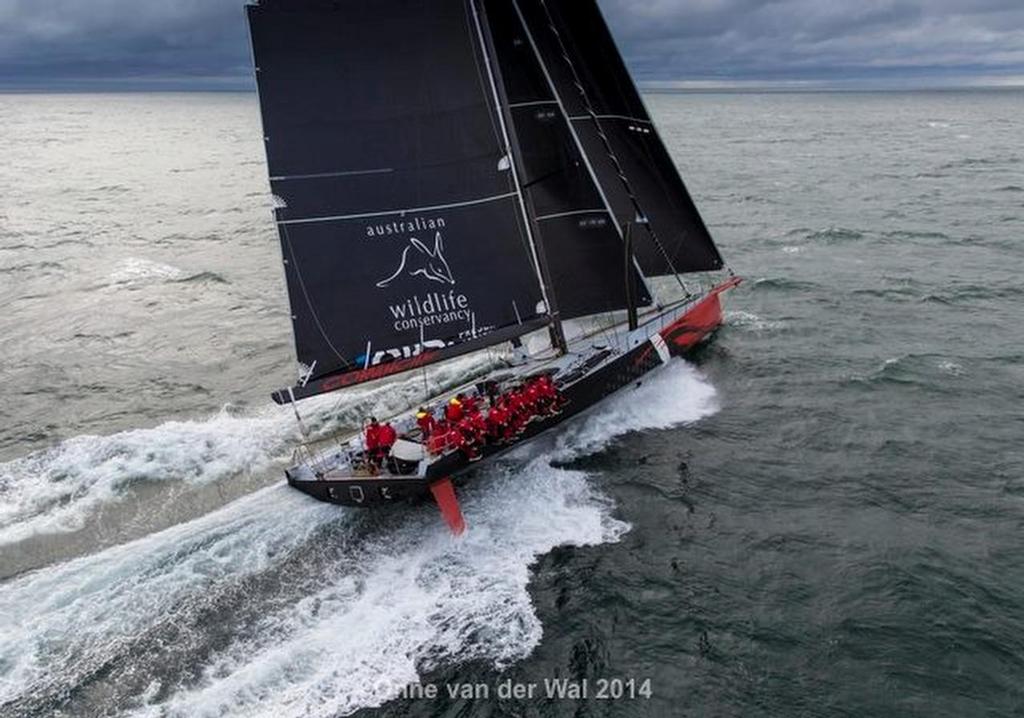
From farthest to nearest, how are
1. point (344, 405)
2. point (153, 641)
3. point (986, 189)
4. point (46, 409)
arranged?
point (986, 189)
point (46, 409)
point (344, 405)
point (153, 641)

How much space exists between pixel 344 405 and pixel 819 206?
40.7 m

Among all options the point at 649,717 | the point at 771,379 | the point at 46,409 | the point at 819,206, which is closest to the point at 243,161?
the point at 819,206

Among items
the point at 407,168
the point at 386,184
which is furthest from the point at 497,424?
the point at 407,168

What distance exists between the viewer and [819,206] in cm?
5297

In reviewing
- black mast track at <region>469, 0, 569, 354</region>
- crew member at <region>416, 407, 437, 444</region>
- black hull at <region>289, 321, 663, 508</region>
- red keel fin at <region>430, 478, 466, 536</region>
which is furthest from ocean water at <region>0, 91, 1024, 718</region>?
black mast track at <region>469, 0, 569, 354</region>

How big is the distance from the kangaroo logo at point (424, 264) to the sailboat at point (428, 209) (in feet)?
0.11

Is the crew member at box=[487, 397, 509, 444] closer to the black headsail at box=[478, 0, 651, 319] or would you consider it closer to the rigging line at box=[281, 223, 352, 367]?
the rigging line at box=[281, 223, 352, 367]

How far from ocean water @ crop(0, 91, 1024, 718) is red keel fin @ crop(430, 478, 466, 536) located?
37 cm

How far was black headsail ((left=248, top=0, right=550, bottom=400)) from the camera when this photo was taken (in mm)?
17094

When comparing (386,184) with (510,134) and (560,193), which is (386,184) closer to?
(510,134)

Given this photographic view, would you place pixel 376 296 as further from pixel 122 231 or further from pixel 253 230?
pixel 122 231

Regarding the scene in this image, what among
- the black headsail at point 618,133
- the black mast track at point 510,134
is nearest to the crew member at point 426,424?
the black mast track at point 510,134

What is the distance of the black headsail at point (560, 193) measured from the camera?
21.2m

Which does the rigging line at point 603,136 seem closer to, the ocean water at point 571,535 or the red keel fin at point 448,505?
the ocean water at point 571,535
